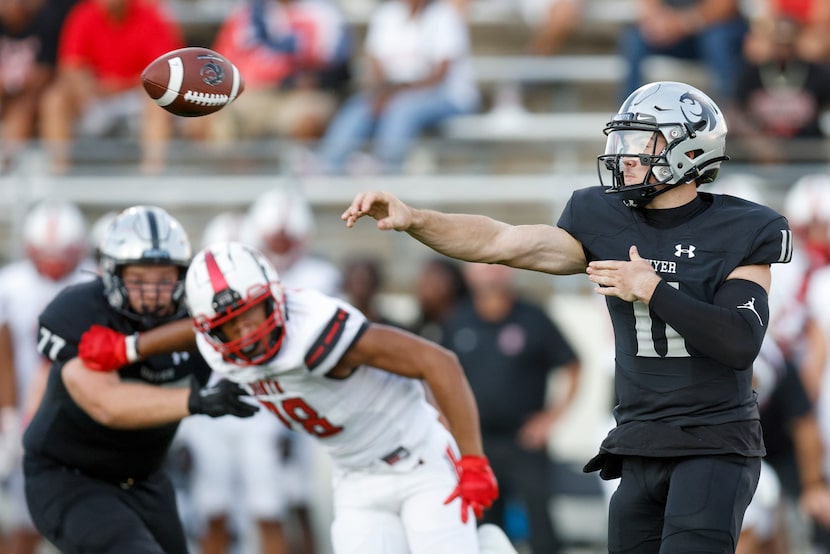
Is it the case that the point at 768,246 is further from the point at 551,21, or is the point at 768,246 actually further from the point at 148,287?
the point at 551,21

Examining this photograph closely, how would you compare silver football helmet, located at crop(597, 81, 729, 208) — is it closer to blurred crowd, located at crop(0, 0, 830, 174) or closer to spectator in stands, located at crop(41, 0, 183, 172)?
blurred crowd, located at crop(0, 0, 830, 174)

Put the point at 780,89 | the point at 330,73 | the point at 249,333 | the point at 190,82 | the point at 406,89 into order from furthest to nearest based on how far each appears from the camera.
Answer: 1. the point at 330,73
2. the point at 406,89
3. the point at 780,89
4. the point at 249,333
5. the point at 190,82

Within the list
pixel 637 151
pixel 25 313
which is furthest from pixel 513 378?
pixel 637 151

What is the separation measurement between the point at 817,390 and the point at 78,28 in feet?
18.4

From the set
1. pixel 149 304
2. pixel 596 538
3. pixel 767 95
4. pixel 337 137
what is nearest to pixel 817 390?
pixel 596 538

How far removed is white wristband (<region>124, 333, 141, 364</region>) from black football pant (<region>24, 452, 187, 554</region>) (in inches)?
21.1

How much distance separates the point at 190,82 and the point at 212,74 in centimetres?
9

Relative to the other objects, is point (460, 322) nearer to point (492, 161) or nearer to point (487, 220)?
point (492, 161)

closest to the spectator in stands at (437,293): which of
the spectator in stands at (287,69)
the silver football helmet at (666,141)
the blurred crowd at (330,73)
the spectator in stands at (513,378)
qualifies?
the spectator in stands at (513,378)

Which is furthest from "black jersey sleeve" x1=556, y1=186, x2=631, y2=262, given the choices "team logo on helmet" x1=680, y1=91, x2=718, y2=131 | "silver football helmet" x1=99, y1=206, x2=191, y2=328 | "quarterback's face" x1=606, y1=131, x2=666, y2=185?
"silver football helmet" x1=99, y1=206, x2=191, y2=328

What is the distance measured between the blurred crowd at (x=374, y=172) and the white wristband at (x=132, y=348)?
7.32 ft

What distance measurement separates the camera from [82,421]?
5.27 meters

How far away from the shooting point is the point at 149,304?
17.5 ft

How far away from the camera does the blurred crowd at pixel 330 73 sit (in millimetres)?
9289
